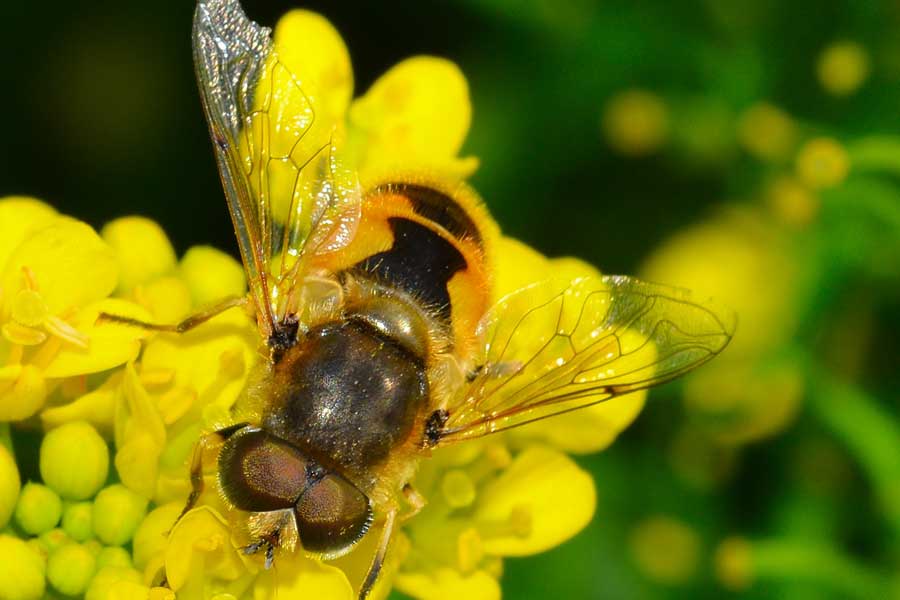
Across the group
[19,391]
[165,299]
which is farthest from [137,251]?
[19,391]

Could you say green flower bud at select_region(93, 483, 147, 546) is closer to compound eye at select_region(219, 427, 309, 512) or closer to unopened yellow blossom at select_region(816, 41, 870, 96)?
compound eye at select_region(219, 427, 309, 512)

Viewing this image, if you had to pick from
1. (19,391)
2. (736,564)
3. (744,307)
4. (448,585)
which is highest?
(19,391)

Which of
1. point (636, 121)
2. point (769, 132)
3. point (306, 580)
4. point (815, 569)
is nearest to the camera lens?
point (306, 580)

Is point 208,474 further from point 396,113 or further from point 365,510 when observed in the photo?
point 396,113

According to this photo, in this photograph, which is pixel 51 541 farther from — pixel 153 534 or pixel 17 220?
pixel 17 220

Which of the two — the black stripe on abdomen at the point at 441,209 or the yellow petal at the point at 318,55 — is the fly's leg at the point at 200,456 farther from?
the yellow petal at the point at 318,55

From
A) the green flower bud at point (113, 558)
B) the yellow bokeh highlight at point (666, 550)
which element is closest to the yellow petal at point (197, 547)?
the green flower bud at point (113, 558)

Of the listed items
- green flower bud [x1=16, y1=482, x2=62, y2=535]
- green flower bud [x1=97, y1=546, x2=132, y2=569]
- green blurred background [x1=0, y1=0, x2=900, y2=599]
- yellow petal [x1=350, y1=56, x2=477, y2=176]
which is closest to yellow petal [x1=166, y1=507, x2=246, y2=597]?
green flower bud [x1=97, y1=546, x2=132, y2=569]
